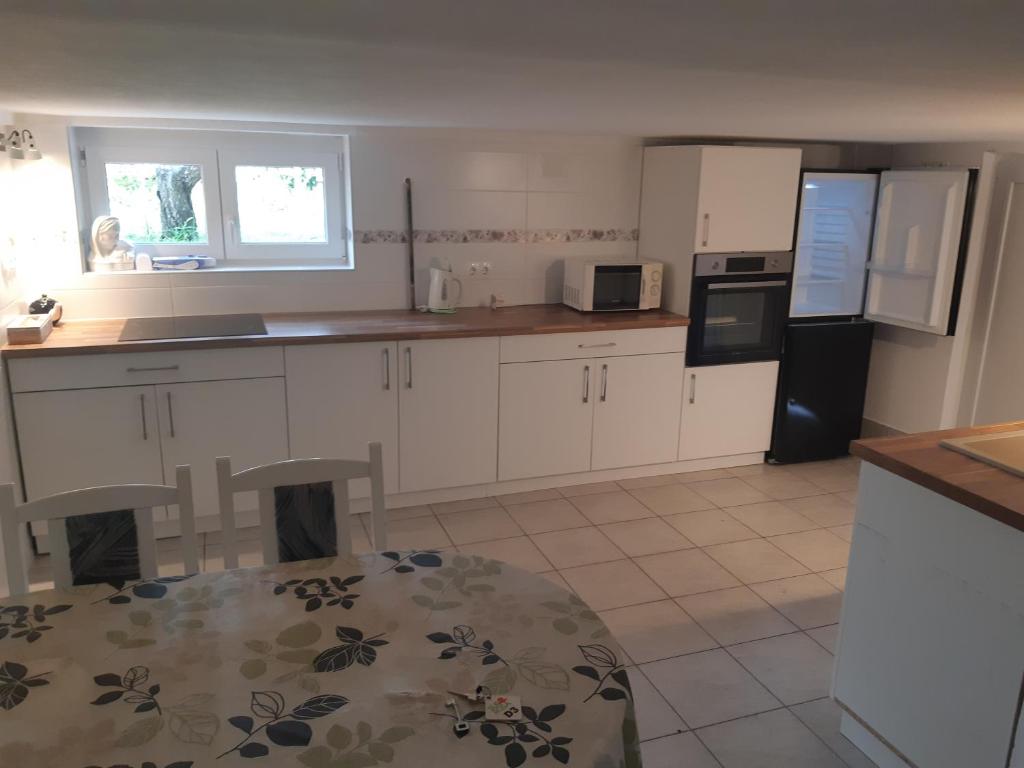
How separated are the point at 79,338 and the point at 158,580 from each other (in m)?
1.95

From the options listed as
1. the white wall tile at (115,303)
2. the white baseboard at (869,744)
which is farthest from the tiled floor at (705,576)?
the white wall tile at (115,303)

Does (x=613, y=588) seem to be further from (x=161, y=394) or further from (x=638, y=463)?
(x=161, y=394)

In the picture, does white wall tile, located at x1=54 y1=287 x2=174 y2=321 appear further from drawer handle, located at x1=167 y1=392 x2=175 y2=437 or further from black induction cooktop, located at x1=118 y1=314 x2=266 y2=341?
drawer handle, located at x1=167 y1=392 x2=175 y2=437

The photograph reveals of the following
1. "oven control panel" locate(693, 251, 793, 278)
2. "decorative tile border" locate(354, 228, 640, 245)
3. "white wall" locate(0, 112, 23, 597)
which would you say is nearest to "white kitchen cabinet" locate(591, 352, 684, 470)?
"oven control panel" locate(693, 251, 793, 278)

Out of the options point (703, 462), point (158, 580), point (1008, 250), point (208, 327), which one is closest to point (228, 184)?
point (208, 327)

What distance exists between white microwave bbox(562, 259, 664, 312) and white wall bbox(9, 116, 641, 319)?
30 cm

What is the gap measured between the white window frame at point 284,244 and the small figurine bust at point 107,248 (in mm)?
488

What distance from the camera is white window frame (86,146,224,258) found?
12.3 feet

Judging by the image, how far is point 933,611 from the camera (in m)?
1.99

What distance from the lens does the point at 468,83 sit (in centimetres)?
188

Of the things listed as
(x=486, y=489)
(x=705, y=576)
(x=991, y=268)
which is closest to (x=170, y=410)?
(x=486, y=489)

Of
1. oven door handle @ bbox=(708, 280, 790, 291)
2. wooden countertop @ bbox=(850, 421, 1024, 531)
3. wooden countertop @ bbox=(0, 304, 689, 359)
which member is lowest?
wooden countertop @ bbox=(850, 421, 1024, 531)

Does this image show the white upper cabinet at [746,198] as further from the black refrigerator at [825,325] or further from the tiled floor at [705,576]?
the tiled floor at [705,576]

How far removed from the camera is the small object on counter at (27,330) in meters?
3.11
